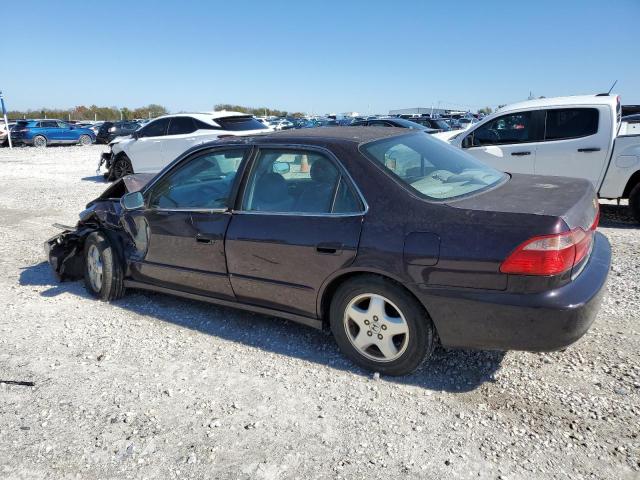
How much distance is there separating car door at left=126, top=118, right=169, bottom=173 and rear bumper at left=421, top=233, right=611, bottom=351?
9687 millimetres

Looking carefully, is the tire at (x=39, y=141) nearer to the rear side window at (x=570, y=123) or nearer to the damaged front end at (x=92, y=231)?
the damaged front end at (x=92, y=231)

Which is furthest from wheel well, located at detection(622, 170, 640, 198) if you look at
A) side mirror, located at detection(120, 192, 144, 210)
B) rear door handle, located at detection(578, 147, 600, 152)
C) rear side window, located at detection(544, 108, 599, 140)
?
side mirror, located at detection(120, 192, 144, 210)

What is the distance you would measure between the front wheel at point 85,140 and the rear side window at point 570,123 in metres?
26.8

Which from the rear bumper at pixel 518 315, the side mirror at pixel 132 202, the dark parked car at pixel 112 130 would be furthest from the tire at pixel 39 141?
the rear bumper at pixel 518 315

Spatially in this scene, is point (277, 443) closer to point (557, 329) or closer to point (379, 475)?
point (379, 475)

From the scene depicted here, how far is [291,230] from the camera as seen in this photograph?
3.27 metres

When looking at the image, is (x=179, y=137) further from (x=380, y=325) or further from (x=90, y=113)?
(x=90, y=113)

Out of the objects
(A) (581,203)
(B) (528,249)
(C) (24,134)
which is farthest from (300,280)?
(C) (24,134)

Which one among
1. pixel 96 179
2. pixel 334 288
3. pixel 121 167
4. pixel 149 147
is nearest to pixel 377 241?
pixel 334 288

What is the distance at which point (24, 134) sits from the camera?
2609 centimetres

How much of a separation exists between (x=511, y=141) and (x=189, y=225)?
5540 mm

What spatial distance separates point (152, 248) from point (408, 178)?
7.46 ft

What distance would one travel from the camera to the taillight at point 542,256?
2535mm

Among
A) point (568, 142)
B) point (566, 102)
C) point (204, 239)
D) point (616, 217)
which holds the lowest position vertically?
point (616, 217)
